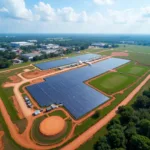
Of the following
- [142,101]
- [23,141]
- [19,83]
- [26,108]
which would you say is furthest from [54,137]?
[19,83]

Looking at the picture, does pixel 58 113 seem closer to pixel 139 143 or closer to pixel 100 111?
pixel 100 111

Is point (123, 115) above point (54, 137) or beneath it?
above

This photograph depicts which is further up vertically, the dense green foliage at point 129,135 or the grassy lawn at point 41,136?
the dense green foliage at point 129,135

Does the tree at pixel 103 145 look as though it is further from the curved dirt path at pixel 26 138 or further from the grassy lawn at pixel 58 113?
the grassy lawn at pixel 58 113

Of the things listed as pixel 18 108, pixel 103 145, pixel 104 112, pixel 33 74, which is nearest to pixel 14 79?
pixel 33 74

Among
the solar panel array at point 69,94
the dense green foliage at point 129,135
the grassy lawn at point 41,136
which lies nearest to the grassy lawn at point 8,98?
the grassy lawn at point 41,136

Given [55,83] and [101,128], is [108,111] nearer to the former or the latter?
[101,128]
